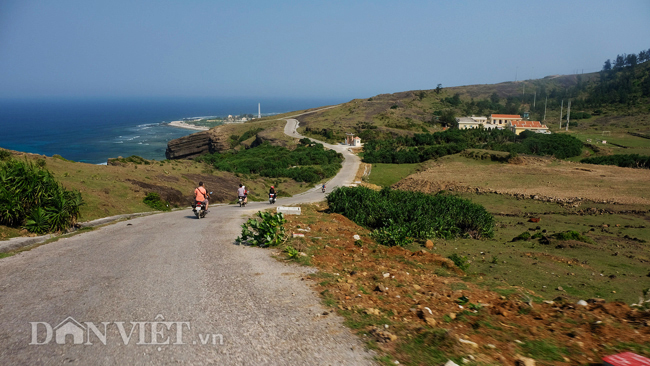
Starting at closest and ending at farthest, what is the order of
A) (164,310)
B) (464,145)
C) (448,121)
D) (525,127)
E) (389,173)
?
(164,310), (389,173), (464,145), (525,127), (448,121)

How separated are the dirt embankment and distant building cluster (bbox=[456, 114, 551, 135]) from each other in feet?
Answer: 111

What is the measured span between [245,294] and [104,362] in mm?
2497

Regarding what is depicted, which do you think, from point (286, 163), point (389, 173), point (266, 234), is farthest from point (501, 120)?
point (266, 234)

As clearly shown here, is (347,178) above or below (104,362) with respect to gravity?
below

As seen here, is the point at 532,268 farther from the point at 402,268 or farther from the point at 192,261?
the point at 192,261

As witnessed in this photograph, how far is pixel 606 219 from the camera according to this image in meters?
22.5

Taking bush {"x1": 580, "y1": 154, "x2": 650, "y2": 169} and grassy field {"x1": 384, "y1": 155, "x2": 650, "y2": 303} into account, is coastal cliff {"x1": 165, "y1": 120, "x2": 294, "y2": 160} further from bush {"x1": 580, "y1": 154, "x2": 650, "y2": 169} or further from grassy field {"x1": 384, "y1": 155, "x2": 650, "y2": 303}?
bush {"x1": 580, "y1": 154, "x2": 650, "y2": 169}

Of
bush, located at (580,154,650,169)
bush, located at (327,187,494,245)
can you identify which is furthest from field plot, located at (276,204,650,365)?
bush, located at (580,154,650,169)

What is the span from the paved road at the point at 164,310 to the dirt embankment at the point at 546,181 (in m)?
26.5

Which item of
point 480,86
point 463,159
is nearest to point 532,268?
point 463,159

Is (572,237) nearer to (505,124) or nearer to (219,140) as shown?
(505,124)

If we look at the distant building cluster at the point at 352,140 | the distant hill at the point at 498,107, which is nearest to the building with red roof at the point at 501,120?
the distant hill at the point at 498,107

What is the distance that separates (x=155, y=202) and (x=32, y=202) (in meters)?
8.90

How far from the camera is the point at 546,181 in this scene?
3431cm
